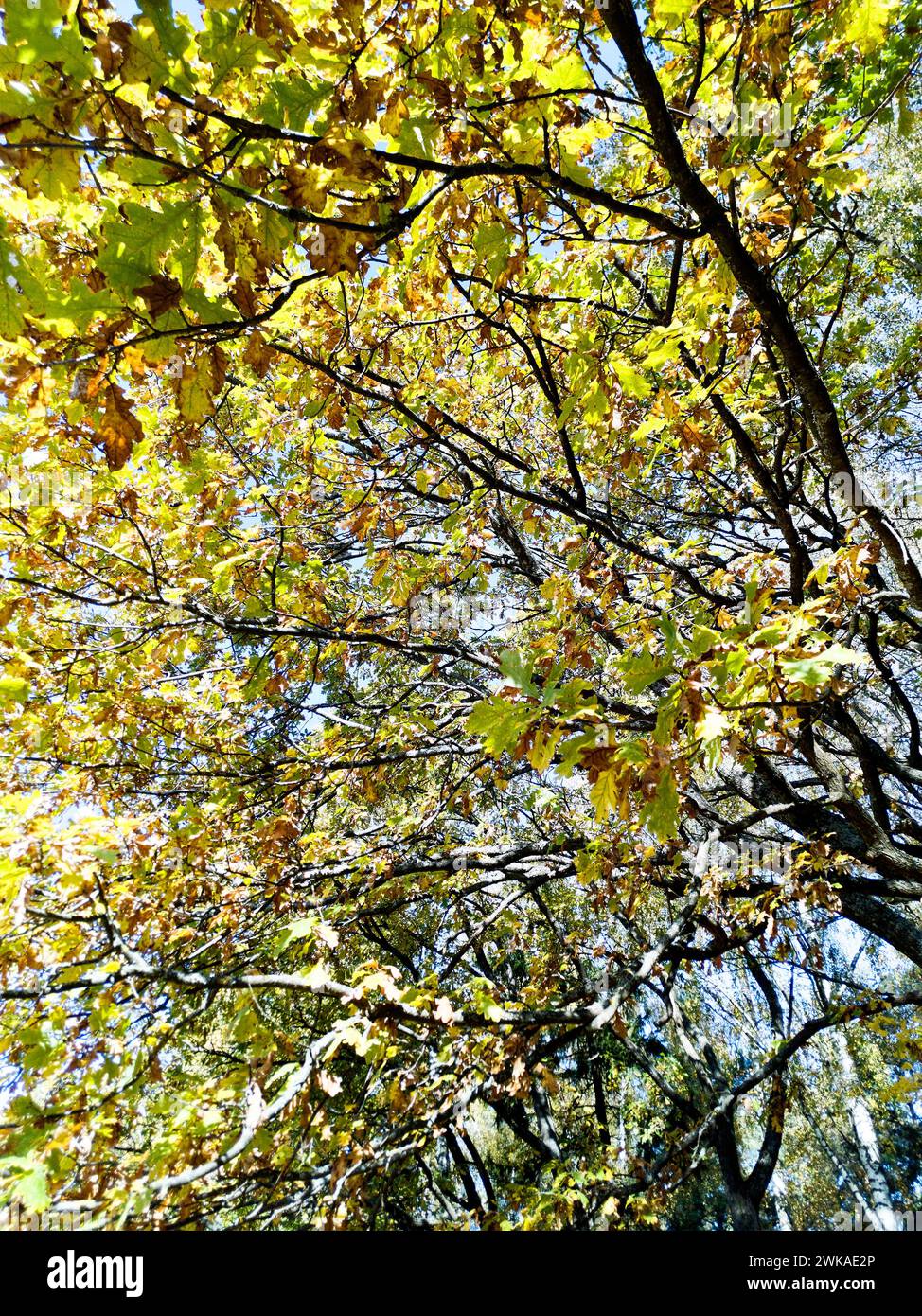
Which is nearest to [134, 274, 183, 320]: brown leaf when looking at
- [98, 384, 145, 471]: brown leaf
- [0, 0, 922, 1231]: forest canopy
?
[0, 0, 922, 1231]: forest canopy

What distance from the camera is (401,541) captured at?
5.35 meters

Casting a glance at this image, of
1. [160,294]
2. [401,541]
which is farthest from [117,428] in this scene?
[401,541]

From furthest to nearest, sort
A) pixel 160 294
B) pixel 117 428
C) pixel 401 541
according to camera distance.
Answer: pixel 401 541 → pixel 117 428 → pixel 160 294

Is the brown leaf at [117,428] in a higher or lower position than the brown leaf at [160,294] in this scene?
lower

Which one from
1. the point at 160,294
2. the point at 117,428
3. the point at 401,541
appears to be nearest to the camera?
the point at 160,294

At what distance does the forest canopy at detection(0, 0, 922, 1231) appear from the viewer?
5.51 ft

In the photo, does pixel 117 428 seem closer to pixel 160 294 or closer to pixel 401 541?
pixel 160 294

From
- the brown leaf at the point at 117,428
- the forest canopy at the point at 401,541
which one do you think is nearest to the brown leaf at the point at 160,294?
the forest canopy at the point at 401,541

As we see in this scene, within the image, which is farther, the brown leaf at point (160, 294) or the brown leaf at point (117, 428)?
the brown leaf at point (117, 428)

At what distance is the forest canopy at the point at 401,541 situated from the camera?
5.51ft

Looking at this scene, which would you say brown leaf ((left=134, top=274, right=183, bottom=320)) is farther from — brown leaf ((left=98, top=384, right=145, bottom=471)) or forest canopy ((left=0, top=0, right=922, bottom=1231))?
brown leaf ((left=98, top=384, right=145, bottom=471))

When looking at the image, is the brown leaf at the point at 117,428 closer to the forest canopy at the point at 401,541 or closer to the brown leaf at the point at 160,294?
the forest canopy at the point at 401,541

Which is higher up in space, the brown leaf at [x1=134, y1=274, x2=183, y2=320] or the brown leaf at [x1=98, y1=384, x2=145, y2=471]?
the brown leaf at [x1=134, y1=274, x2=183, y2=320]
